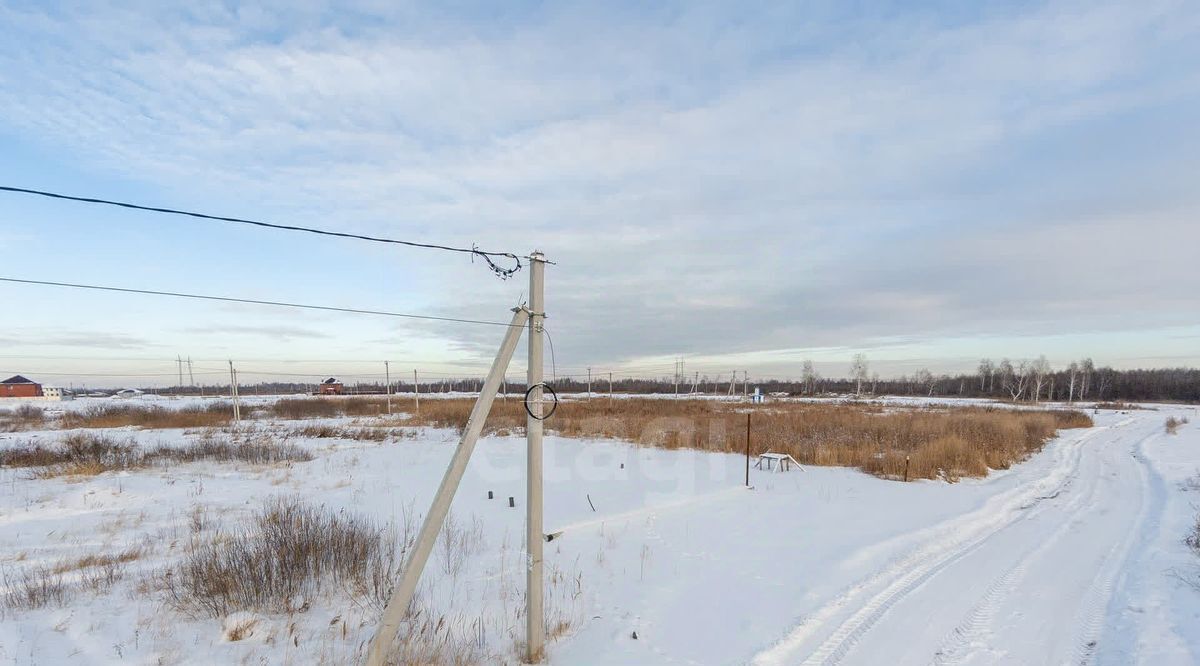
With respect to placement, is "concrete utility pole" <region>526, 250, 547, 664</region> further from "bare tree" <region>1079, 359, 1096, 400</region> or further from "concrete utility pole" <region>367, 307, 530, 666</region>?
"bare tree" <region>1079, 359, 1096, 400</region>

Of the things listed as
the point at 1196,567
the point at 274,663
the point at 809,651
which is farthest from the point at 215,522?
the point at 1196,567

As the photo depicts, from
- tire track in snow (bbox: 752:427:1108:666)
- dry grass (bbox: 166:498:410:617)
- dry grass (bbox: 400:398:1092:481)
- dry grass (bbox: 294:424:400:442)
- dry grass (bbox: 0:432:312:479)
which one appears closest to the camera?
tire track in snow (bbox: 752:427:1108:666)

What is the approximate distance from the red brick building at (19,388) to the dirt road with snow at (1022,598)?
76.8 m

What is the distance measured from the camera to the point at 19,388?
2071 inches

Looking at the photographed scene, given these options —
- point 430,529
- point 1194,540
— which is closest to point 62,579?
point 430,529

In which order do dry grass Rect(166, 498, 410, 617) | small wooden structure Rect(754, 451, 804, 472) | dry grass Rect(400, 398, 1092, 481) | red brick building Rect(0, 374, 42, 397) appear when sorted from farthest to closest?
red brick building Rect(0, 374, 42, 397) → dry grass Rect(400, 398, 1092, 481) → small wooden structure Rect(754, 451, 804, 472) → dry grass Rect(166, 498, 410, 617)

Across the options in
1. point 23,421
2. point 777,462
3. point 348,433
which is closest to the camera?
point 777,462

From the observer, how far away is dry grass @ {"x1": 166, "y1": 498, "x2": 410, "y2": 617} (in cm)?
438

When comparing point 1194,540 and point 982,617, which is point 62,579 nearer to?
point 982,617

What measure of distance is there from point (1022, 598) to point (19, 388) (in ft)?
257

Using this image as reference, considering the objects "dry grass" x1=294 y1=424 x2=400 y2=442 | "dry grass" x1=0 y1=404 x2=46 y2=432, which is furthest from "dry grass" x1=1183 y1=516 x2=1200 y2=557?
"dry grass" x1=0 y1=404 x2=46 y2=432

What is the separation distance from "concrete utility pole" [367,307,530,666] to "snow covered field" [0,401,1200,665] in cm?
84

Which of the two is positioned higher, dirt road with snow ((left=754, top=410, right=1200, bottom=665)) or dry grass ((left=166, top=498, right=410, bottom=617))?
dry grass ((left=166, top=498, right=410, bottom=617))

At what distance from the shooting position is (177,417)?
2398cm
